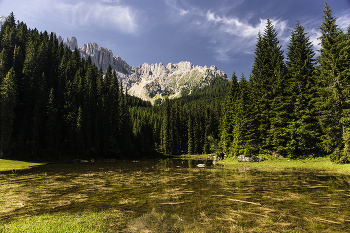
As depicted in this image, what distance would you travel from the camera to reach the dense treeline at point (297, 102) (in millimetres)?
25859

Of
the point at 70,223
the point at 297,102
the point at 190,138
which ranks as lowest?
the point at 70,223

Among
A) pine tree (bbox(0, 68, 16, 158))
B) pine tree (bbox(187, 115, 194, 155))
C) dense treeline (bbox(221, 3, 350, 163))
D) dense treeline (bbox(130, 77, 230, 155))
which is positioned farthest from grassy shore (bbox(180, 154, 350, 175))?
pine tree (bbox(187, 115, 194, 155))

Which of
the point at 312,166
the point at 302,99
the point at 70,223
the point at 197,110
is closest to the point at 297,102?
the point at 302,99

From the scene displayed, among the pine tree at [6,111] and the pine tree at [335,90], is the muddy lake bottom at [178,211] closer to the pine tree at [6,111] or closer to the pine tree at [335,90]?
the pine tree at [335,90]

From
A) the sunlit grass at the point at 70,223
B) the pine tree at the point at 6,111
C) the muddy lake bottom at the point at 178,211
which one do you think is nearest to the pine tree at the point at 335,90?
the muddy lake bottom at the point at 178,211

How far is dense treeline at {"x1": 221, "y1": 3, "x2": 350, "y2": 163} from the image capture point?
2586 cm

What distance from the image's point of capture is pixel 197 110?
103312 mm

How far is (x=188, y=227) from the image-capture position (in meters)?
6.29

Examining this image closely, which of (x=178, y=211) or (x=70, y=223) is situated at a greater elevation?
(x=70, y=223)

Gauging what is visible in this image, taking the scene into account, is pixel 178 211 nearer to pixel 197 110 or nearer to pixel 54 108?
pixel 54 108

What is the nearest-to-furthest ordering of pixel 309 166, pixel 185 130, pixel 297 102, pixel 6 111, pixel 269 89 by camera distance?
pixel 309 166, pixel 297 102, pixel 269 89, pixel 6 111, pixel 185 130

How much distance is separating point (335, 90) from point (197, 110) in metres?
78.6

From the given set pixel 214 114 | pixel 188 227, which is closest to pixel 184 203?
pixel 188 227

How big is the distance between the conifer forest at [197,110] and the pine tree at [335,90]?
12cm
